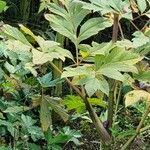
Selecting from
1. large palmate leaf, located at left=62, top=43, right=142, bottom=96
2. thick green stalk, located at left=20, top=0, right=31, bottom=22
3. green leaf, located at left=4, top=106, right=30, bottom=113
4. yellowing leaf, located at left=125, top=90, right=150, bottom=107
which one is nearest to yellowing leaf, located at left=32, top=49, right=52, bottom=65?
large palmate leaf, located at left=62, top=43, right=142, bottom=96

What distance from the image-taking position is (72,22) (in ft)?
3.95

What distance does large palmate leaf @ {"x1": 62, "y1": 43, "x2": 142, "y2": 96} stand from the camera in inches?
40.6

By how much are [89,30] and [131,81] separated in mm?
174

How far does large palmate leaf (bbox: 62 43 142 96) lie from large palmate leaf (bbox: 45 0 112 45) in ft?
0.37

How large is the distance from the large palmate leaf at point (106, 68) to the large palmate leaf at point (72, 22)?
114 millimetres

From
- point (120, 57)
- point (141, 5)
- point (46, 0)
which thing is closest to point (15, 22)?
point (46, 0)

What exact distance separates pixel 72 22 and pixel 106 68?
8.2 inches

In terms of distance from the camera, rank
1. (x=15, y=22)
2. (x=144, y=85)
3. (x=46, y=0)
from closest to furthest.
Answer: (x=144, y=85) → (x=46, y=0) → (x=15, y=22)

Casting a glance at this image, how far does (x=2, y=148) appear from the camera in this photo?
138 cm

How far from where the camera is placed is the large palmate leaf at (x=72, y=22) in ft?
3.84

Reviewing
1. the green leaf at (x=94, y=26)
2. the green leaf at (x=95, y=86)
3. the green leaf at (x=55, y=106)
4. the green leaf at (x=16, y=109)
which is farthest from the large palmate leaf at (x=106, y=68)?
the green leaf at (x=16, y=109)

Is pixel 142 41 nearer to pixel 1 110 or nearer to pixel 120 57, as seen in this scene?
pixel 120 57

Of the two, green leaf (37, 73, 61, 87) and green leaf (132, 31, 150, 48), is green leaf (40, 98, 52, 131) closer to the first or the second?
green leaf (37, 73, 61, 87)

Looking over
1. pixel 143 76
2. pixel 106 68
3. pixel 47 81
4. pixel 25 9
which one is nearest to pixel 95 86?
pixel 106 68
